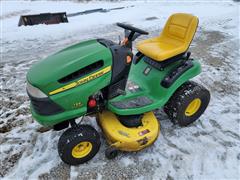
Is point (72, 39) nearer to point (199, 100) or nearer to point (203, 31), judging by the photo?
point (203, 31)

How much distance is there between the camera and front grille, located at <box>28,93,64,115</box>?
1.85 metres

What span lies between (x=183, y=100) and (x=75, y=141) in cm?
118

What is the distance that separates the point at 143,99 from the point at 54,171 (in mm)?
1106

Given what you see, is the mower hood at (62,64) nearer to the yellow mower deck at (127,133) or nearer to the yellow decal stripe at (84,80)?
the yellow decal stripe at (84,80)

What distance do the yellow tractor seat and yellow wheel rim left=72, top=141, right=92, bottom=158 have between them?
3.50 ft

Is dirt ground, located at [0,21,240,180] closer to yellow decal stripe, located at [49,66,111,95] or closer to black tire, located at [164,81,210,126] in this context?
black tire, located at [164,81,210,126]

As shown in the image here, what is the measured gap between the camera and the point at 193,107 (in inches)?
108

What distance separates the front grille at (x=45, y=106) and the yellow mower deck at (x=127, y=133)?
561mm

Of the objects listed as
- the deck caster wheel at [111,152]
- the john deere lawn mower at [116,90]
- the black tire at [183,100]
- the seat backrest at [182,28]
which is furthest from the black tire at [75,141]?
the seat backrest at [182,28]

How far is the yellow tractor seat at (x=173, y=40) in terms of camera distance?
2.40 meters

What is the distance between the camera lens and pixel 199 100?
105 inches

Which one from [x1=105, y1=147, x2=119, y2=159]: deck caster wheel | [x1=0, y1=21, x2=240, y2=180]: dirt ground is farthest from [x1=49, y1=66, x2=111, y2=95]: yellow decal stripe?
[x1=0, y1=21, x2=240, y2=180]: dirt ground

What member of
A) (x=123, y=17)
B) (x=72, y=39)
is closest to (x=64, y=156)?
(x=72, y=39)

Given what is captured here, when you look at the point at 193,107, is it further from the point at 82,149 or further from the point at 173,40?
the point at 82,149
